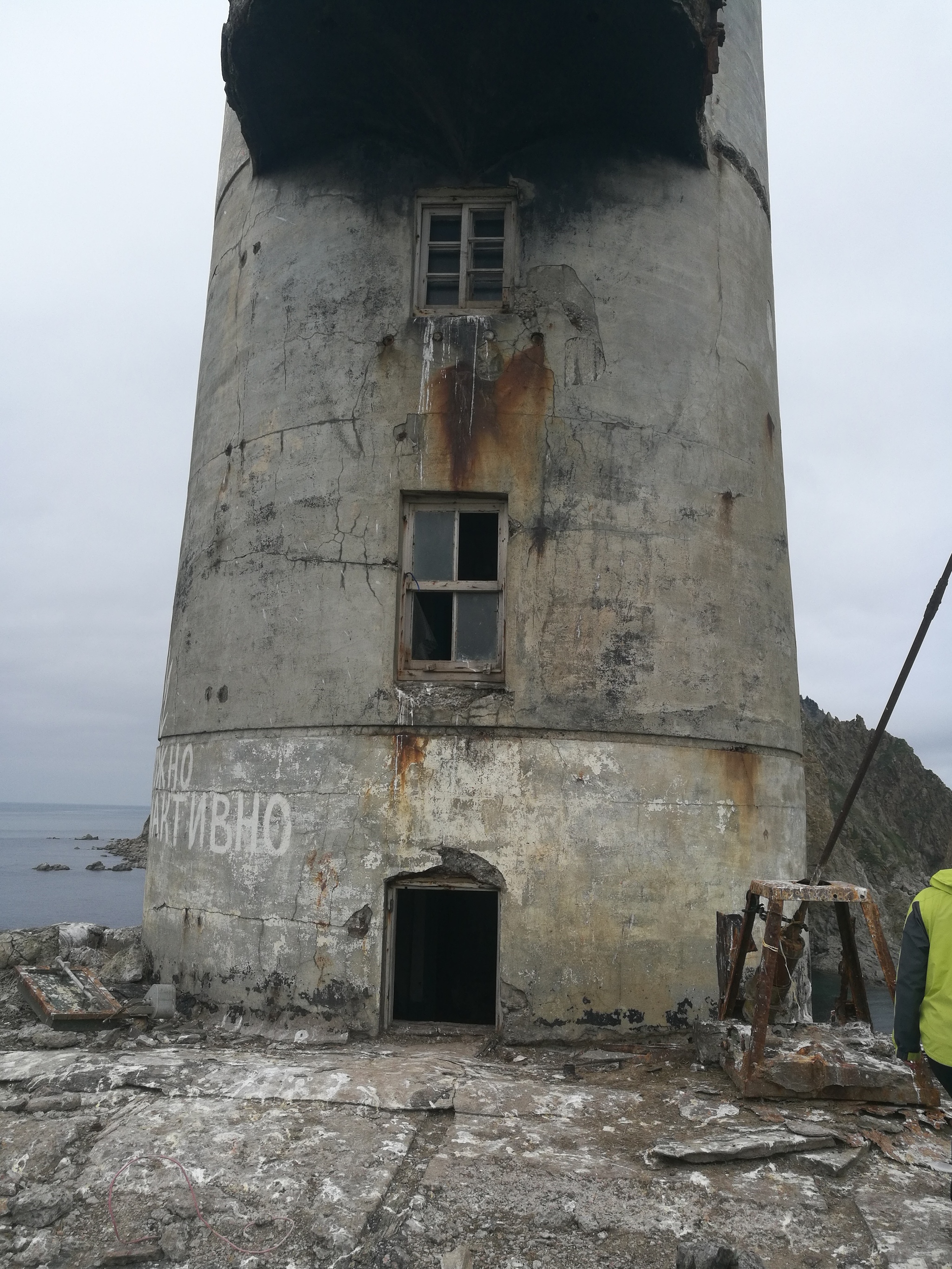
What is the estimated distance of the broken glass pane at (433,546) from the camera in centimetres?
796

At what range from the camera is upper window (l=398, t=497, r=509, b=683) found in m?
7.79

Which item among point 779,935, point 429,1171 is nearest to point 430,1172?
point 429,1171

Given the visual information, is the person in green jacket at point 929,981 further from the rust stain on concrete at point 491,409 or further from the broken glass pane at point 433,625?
the rust stain on concrete at point 491,409

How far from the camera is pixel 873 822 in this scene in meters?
35.5

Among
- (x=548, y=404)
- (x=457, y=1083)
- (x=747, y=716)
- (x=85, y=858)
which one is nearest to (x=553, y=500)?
(x=548, y=404)

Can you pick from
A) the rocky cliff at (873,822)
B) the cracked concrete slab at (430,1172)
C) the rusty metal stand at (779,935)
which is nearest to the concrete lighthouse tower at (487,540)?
the rusty metal stand at (779,935)

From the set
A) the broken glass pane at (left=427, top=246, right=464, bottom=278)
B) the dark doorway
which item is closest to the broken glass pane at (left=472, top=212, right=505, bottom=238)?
the broken glass pane at (left=427, top=246, right=464, bottom=278)

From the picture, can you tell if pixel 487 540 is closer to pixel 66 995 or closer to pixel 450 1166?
pixel 450 1166

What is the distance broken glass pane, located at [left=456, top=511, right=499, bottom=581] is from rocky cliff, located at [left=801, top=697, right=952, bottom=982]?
1488cm

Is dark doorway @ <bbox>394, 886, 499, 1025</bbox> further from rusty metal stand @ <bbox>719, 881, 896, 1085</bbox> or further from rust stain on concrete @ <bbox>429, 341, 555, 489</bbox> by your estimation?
rust stain on concrete @ <bbox>429, 341, 555, 489</bbox>

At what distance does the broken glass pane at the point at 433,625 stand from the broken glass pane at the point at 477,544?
0.88 ft

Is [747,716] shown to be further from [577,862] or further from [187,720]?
[187,720]

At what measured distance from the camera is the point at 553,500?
786 centimetres

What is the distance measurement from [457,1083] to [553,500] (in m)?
4.33
